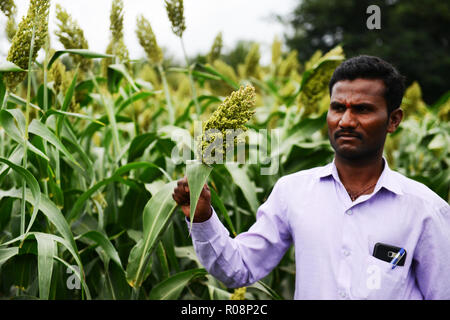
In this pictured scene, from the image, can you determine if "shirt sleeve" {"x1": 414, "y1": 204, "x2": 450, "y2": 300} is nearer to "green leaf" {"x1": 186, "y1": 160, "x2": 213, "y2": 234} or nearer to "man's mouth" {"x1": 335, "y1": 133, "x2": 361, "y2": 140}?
"man's mouth" {"x1": 335, "y1": 133, "x2": 361, "y2": 140}

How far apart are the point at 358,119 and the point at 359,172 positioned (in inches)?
6.8

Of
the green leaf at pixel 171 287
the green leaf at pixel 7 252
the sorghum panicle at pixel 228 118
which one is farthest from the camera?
the green leaf at pixel 171 287

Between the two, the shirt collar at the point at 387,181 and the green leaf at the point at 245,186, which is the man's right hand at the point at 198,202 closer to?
the shirt collar at the point at 387,181

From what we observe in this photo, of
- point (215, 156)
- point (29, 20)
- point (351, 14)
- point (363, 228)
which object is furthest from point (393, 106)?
point (351, 14)

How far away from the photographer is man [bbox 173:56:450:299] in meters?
1.30

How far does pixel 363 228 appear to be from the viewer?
1320 millimetres

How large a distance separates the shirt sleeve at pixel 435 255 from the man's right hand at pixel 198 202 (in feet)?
1.94

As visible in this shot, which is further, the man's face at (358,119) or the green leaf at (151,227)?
the green leaf at (151,227)

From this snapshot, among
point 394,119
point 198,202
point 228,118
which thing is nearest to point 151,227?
point 198,202

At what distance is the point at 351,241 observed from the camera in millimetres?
1314

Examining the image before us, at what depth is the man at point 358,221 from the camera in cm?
130

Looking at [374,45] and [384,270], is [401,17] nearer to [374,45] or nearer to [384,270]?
[374,45]

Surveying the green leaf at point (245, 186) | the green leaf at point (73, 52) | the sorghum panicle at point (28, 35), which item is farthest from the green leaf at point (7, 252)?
the green leaf at point (245, 186)

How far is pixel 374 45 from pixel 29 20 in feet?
66.9
